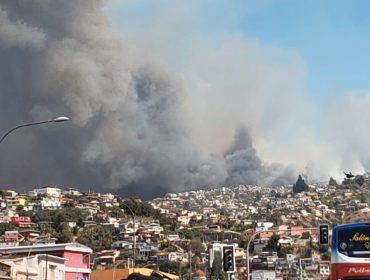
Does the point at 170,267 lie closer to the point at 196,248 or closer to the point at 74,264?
the point at 196,248

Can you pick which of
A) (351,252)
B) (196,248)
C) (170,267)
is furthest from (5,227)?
(351,252)

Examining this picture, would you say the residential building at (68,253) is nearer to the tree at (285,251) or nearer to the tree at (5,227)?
the tree at (5,227)

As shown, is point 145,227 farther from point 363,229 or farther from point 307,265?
point 363,229

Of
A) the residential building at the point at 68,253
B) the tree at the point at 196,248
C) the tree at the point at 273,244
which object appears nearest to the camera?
the residential building at the point at 68,253

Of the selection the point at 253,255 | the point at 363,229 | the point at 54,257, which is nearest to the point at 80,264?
the point at 54,257

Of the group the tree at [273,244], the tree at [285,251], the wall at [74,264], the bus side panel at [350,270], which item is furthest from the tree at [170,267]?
the bus side panel at [350,270]
